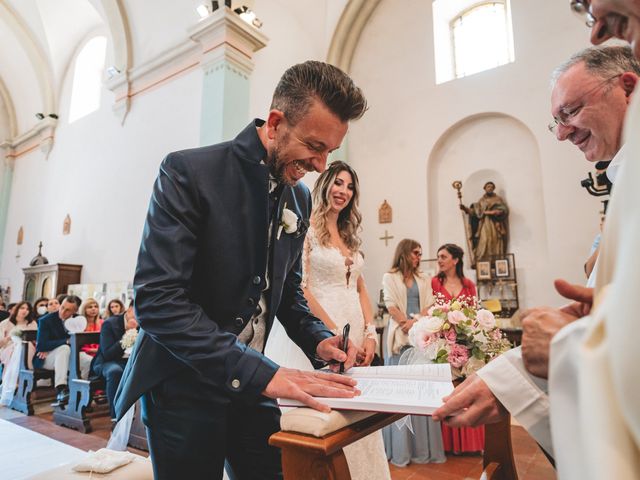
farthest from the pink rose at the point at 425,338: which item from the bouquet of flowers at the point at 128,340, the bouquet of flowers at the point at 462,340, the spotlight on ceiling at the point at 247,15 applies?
the spotlight on ceiling at the point at 247,15

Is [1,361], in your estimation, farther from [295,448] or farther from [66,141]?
[295,448]

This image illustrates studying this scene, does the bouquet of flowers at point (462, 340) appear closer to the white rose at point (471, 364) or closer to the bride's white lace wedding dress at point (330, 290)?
the white rose at point (471, 364)

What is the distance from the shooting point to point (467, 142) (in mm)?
7594

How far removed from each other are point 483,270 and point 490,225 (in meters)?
0.75

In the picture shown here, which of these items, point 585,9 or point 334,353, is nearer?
point 585,9

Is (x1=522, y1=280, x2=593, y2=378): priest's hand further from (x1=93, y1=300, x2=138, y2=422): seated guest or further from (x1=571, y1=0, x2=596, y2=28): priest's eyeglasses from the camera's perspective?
(x1=93, y1=300, x2=138, y2=422): seated guest

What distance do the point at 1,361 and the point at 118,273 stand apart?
210cm

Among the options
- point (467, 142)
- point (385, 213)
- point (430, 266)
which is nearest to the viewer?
point (430, 266)

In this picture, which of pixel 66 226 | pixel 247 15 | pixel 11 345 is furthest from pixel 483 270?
pixel 66 226

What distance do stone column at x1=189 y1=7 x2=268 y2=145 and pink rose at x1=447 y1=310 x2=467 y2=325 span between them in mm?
4403

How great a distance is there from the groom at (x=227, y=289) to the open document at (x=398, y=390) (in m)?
0.05

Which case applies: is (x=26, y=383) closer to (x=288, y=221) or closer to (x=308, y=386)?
(x=288, y=221)

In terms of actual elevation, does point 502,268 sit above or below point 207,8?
below

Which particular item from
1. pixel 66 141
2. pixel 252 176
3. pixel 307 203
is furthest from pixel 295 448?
pixel 66 141
